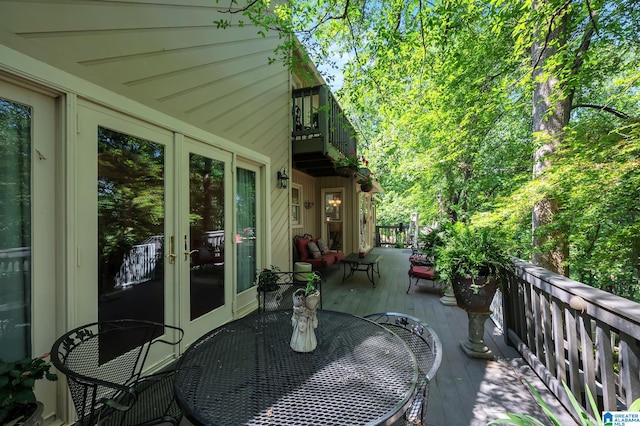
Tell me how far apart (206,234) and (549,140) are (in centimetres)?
399

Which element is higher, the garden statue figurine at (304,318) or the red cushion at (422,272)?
the garden statue figurine at (304,318)

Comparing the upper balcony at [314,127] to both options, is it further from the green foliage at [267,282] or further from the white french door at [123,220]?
the white french door at [123,220]

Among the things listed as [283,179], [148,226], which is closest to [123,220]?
[148,226]

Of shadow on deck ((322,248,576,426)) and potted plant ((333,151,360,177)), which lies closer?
shadow on deck ((322,248,576,426))

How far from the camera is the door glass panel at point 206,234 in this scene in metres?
2.72

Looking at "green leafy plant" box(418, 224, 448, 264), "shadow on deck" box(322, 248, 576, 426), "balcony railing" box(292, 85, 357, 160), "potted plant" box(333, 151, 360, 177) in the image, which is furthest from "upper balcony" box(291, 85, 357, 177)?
"shadow on deck" box(322, 248, 576, 426)

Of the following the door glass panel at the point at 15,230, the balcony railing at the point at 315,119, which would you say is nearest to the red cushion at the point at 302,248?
the balcony railing at the point at 315,119

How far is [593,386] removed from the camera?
1.62m

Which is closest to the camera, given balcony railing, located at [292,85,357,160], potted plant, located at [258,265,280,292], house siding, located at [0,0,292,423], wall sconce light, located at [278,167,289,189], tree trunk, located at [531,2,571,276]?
house siding, located at [0,0,292,423]

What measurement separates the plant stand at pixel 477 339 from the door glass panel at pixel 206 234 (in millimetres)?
2783

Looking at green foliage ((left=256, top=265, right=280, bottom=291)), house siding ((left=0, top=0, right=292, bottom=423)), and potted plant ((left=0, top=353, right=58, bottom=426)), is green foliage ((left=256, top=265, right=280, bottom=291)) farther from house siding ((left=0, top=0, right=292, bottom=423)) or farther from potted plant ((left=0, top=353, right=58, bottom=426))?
potted plant ((left=0, top=353, right=58, bottom=426))

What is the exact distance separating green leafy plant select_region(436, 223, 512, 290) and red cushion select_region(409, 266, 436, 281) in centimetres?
208

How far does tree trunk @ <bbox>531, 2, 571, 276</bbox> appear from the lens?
9.45 ft

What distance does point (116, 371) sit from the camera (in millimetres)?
1971
